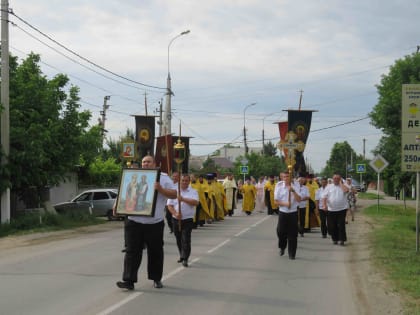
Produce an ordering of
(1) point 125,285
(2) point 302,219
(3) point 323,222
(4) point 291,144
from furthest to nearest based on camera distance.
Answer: (4) point 291,144 < (2) point 302,219 < (3) point 323,222 < (1) point 125,285

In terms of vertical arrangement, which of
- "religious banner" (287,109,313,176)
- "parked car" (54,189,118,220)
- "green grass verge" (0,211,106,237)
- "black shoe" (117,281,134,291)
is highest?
"religious banner" (287,109,313,176)

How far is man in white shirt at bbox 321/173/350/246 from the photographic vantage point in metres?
15.5

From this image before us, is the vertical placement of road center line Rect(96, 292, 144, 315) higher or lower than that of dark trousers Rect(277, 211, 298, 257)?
lower

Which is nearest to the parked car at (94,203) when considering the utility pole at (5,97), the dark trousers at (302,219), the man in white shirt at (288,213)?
the utility pole at (5,97)

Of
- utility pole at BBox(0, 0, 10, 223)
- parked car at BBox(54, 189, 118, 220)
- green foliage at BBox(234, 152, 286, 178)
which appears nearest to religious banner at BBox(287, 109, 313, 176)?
parked car at BBox(54, 189, 118, 220)

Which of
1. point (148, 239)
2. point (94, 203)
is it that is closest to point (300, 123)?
point (94, 203)

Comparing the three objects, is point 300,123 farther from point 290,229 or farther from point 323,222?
point 290,229

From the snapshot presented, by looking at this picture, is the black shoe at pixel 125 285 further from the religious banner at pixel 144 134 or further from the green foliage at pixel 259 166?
the green foliage at pixel 259 166

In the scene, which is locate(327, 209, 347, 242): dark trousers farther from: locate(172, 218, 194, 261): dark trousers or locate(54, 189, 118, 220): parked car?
locate(54, 189, 118, 220): parked car

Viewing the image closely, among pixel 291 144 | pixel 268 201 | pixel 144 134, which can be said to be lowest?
pixel 268 201

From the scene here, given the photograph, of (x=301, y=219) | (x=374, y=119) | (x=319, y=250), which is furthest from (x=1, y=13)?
(x=374, y=119)

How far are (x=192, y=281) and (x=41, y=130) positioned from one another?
1341 cm

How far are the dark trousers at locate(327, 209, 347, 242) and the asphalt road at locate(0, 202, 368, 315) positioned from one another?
312mm

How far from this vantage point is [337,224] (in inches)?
619
